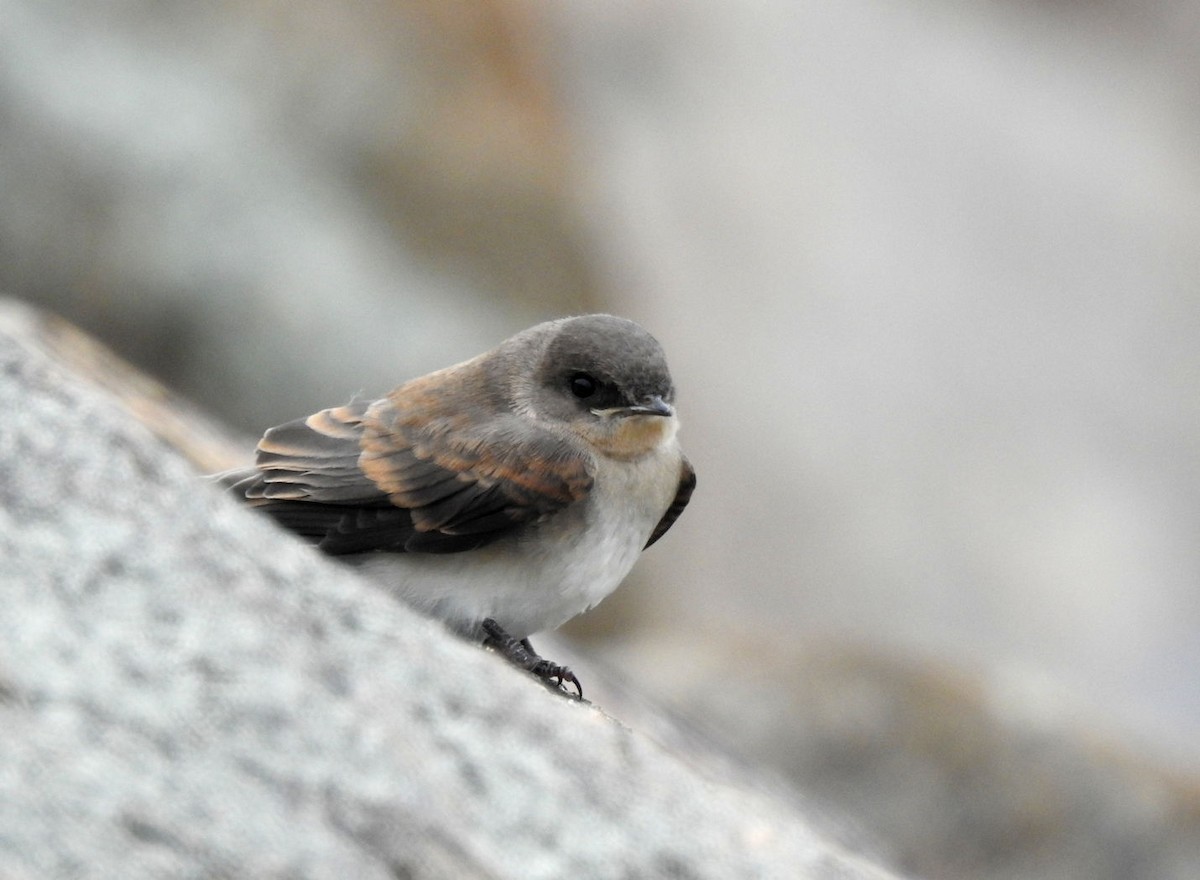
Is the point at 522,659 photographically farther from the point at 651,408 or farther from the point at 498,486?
the point at 651,408

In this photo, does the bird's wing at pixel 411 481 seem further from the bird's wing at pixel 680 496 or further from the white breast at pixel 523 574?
the bird's wing at pixel 680 496

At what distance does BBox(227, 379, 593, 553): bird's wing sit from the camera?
6480 millimetres

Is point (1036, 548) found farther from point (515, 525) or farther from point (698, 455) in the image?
point (515, 525)

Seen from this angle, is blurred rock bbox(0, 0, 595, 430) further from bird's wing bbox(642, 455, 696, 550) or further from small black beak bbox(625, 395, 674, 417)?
small black beak bbox(625, 395, 674, 417)

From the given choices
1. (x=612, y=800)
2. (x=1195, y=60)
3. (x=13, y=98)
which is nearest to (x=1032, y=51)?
(x=1195, y=60)

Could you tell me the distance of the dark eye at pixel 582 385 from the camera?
279 inches

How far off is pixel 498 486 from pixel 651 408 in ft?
2.79

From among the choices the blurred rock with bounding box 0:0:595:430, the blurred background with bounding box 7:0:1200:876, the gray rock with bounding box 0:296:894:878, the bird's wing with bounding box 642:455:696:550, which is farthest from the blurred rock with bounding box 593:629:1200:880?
the gray rock with bounding box 0:296:894:878

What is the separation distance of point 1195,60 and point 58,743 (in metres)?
38.3

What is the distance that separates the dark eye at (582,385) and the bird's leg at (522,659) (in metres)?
1.19

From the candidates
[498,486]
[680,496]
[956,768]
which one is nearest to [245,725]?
[498,486]

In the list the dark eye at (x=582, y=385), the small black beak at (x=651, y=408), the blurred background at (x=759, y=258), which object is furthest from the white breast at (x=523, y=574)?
the blurred background at (x=759, y=258)

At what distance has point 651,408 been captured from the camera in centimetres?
698

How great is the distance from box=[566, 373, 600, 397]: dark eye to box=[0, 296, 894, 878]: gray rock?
2748mm
